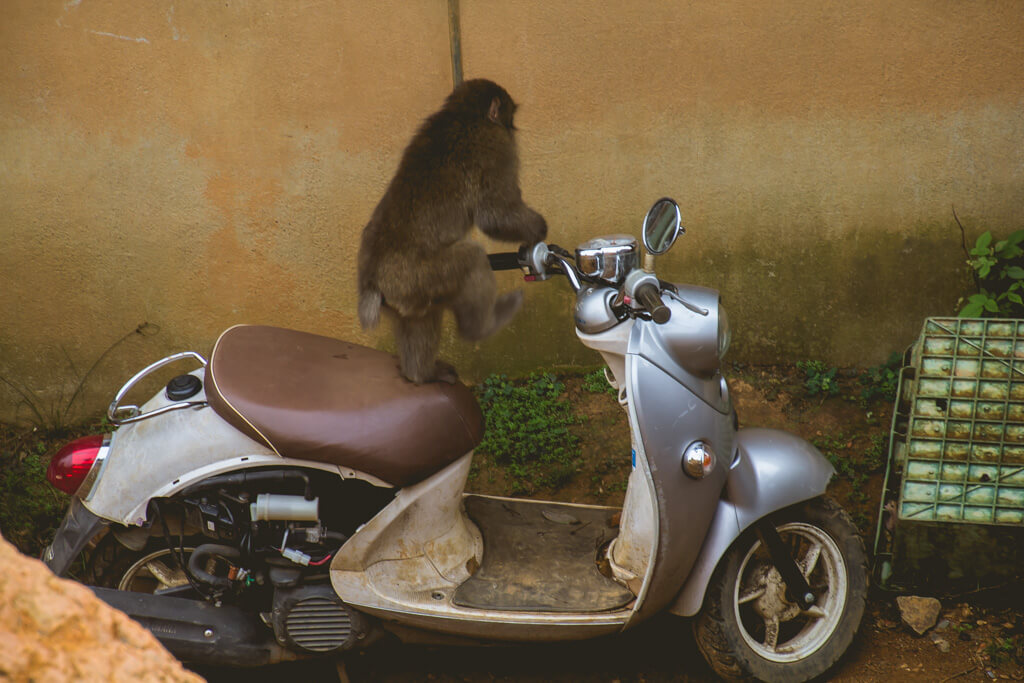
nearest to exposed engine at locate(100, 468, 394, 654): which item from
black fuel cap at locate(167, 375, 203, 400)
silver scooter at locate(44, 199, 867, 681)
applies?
silver scooter at locate(44, 199, 867, 681)

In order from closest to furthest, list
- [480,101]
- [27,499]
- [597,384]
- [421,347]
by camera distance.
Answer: [421,347] → [480,101] → [27,499] → [597,384]

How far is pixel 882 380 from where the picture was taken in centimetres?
434

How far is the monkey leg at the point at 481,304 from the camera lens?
2.98m

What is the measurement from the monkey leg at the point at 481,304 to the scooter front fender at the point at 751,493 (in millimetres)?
1046

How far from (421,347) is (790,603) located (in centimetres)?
154

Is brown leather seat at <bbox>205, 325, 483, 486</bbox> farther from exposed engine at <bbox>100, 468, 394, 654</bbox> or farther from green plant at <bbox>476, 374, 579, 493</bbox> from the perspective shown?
green plant at <bbox>476, 374, 579, 493</bbox>

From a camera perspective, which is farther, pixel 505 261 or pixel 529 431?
pixel 529 431

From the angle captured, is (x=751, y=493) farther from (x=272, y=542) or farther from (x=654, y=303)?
(x=272, y=542)

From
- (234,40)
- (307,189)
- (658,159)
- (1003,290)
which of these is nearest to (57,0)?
(234,40)

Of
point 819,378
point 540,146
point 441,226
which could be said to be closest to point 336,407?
point 441,226

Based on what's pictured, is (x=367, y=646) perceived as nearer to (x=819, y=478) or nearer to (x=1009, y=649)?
(x=819, y=478)

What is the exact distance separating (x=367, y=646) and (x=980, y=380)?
239cm

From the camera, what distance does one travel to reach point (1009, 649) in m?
3.06

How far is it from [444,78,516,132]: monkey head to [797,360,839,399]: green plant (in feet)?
7.50
